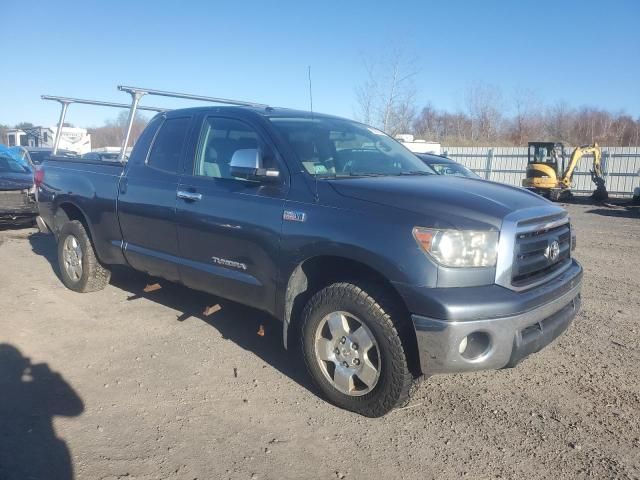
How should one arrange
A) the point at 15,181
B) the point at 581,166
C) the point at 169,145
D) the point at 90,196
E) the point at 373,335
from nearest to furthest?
1. the point at 373,335
2. the point at 169,145
3. the point at 90,196
4. the point at 15,181
5. the point at 581,166

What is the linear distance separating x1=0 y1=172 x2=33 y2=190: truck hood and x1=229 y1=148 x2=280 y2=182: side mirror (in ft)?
26.3

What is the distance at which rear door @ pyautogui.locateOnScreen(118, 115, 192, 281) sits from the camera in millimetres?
4504

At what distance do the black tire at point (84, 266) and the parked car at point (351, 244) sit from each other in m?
1.00

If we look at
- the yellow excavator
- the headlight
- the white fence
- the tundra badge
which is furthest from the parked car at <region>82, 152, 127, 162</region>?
the white fence

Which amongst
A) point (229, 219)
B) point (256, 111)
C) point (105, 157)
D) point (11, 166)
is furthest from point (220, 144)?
point (11, 166)

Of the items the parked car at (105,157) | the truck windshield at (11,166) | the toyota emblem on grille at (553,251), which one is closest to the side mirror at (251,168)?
the toyota emblem on grille at (553,251)

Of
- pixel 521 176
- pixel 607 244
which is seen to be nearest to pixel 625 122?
pixel 521 176

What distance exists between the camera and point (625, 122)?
51938 millimetres

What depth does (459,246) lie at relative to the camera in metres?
2.97

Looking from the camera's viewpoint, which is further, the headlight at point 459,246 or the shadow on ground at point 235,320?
the shadow on ground at point 235,320

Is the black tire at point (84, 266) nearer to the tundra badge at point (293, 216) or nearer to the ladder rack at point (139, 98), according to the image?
the ladder rack at point (139, 98)

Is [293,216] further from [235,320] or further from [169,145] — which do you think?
[235,320]

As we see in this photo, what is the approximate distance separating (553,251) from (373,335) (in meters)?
1.33

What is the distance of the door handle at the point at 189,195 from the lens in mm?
4188
